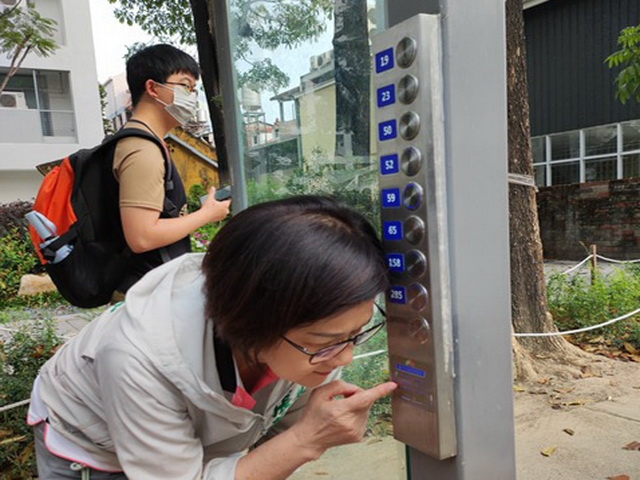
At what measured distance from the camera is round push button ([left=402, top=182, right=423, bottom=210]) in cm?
80

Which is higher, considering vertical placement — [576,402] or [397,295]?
[397,295]

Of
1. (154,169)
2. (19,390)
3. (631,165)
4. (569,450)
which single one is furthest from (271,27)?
(631,165)

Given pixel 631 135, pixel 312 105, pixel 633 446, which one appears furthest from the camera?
pixel 631 135

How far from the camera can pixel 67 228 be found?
60.4 inches

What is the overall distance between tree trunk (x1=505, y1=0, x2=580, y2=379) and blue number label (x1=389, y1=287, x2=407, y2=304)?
247cm

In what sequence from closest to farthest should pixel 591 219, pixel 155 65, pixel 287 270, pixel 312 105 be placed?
pixel 287 270
pixel 312 105
pixel 155 65
pixel 591 219

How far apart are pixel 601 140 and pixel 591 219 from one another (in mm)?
2235

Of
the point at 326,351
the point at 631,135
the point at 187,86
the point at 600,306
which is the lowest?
the point at 600,306

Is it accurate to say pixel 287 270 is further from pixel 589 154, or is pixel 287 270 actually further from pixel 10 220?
pixel 589 154

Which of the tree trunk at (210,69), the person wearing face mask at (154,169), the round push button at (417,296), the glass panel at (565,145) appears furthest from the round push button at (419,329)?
the glass panel at (565,145)

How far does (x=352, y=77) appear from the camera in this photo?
3.79 ft

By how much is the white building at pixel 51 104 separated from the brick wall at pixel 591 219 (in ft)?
37.1

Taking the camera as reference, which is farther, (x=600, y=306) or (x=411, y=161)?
(x=600, y=306)

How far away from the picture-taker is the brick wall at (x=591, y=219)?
26.6 ft
